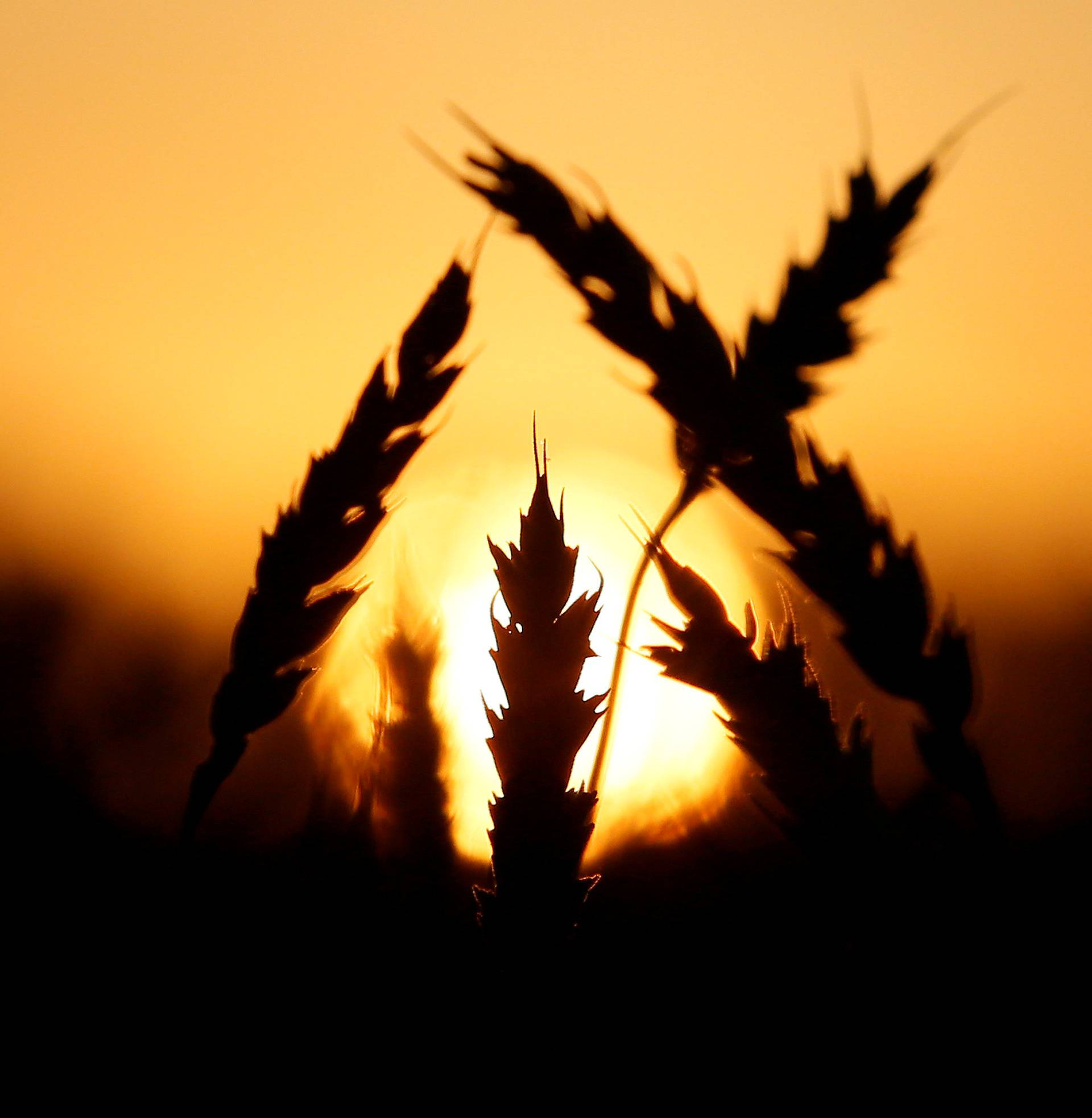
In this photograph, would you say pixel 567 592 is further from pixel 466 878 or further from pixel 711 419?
pixel 466 878

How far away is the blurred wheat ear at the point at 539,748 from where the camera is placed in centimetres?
72

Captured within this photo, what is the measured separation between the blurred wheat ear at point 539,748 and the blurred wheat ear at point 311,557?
7.8 inches

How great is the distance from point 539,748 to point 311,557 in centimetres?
27

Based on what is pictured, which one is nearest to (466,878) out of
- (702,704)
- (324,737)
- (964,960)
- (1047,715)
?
(324,737)

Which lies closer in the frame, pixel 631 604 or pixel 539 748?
pixel 539 748

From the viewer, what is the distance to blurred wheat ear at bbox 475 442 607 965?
717mm

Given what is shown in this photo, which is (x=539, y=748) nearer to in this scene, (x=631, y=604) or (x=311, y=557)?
(x=311, y=557)

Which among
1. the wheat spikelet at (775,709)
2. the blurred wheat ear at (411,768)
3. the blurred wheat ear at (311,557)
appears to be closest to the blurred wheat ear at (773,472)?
the wheat spikelet at (775,709)

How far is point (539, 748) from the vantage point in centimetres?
72

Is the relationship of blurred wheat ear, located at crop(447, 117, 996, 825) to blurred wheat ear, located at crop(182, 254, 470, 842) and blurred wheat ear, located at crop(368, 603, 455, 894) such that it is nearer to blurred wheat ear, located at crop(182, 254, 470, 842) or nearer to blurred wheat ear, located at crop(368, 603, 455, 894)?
blurred wheat ear, located at crop(182, 254, 470, 842)

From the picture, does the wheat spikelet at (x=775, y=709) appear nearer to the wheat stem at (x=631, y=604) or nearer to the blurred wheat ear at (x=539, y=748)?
the blurred wheat ear at (x=539, y=748)

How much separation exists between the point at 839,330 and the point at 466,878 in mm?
780

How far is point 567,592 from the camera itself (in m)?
0.73

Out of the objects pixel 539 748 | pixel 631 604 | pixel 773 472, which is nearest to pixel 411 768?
pixel 631 604
